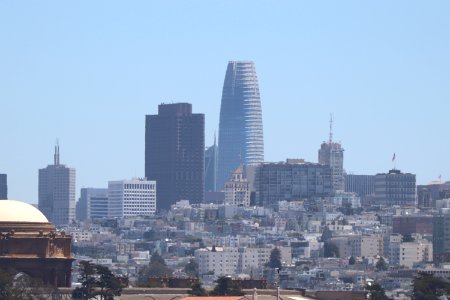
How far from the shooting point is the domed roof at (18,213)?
119938 millimetres

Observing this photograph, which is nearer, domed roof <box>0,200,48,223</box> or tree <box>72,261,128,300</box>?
tree <box>72,261,128,300</box>

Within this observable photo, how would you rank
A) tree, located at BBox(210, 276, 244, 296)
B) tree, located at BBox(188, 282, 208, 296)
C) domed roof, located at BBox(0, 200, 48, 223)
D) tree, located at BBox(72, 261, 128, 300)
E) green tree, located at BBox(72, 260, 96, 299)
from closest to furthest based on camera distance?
1. tree, located at BBox(72, 261, 128, 300)
2. green tree, located at BBox(72, 260, 96, 299)
3. tree, located at BBox(188, 282, 208, 296)
4. tree, located at BBox(210, 276, 244, 296)
5. domed roof, located at BBox(0, 200, 48, 223)

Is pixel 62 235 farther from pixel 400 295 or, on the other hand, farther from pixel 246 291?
pixel 400 295

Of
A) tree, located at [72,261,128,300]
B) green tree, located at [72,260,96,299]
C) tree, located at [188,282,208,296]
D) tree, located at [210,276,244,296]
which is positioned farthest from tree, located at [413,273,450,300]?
green tree, located at [72,260,96,299]

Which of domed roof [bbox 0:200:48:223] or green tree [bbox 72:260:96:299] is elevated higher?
domed roof [bbox 0:200:48:223]

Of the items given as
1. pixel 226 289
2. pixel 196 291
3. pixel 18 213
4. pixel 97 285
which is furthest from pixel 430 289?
pixel 18 213

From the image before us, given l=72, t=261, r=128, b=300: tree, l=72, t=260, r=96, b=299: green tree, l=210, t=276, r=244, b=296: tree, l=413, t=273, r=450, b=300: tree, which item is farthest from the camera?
l=210, t=276, r=244, b=296: tree

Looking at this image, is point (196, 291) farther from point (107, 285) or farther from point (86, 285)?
point (86, 285)

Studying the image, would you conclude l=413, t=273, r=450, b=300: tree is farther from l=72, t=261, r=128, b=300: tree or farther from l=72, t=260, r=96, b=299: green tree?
l=72, t=260, r=96, b=299: green tree

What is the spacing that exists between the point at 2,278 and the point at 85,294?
244 inches

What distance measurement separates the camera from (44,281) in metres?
118

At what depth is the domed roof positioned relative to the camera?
120 meters

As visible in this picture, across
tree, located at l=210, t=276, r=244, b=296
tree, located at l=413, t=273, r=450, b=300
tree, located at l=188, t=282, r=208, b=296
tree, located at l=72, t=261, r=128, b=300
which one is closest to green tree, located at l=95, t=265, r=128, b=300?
tree, located at l=72, t=261, r=128, b=300

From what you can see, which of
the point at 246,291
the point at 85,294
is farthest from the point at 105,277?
the point at 246,291
